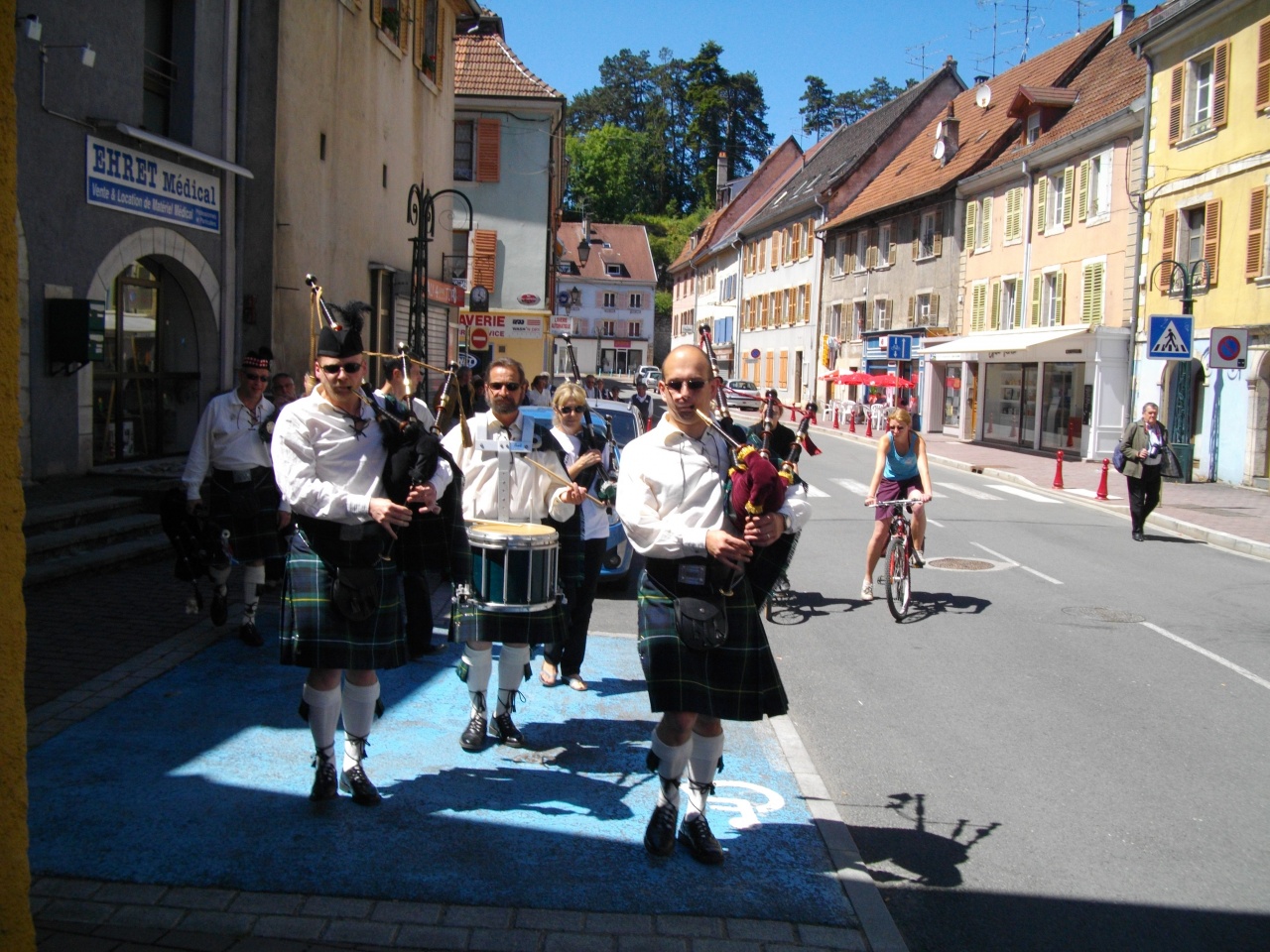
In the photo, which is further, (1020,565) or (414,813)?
(1020,565)

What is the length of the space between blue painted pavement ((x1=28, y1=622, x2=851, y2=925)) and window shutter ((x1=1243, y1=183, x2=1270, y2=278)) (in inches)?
799

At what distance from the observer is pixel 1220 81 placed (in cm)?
2362

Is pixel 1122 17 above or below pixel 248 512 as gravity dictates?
above

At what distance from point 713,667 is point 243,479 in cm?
433

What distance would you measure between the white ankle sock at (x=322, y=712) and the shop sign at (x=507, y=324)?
20855 mm

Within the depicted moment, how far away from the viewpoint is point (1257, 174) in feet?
72.9

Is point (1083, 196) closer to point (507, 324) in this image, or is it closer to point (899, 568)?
point (507, 324)

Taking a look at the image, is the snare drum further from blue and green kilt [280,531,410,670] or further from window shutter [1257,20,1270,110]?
window shutter [1257,20,1270,110]

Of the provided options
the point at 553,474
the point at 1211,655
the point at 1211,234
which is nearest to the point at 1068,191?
the point at 1211,234

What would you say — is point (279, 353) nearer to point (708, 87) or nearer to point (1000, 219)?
point (1000, 219)

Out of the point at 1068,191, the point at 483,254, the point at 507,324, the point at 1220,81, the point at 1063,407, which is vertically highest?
the point at 1220,81

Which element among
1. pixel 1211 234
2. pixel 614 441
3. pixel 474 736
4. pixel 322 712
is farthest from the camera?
pixel 1211 234

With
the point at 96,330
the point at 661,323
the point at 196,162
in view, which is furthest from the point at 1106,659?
the point at 661,323

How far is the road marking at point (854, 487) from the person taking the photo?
20.4 m
